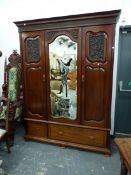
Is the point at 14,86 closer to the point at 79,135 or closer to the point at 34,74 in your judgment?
the point at 34,74

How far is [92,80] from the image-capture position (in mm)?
2303

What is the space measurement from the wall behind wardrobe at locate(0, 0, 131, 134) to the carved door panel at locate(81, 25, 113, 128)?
0.56 meters

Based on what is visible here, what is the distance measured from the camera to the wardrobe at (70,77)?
2.19m

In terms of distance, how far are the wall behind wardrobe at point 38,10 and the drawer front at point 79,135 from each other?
58 cm

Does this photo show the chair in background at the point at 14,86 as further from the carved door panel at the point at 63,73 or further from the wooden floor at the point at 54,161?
the carved door panel at the point at 63,73

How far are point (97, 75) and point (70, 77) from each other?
1.25ft

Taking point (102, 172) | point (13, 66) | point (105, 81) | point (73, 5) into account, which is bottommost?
point (102, 172)

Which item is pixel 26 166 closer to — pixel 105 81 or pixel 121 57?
pixel 105 81

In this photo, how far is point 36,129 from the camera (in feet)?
9.06

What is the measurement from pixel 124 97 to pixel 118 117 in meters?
0.36

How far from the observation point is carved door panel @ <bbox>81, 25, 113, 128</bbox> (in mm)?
2154

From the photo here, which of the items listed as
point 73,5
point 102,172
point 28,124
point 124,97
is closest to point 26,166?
point 28,124

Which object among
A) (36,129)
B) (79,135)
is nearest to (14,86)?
(36,129)

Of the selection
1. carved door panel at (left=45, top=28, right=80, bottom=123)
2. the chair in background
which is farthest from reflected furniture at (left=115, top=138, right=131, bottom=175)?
the chair in background
